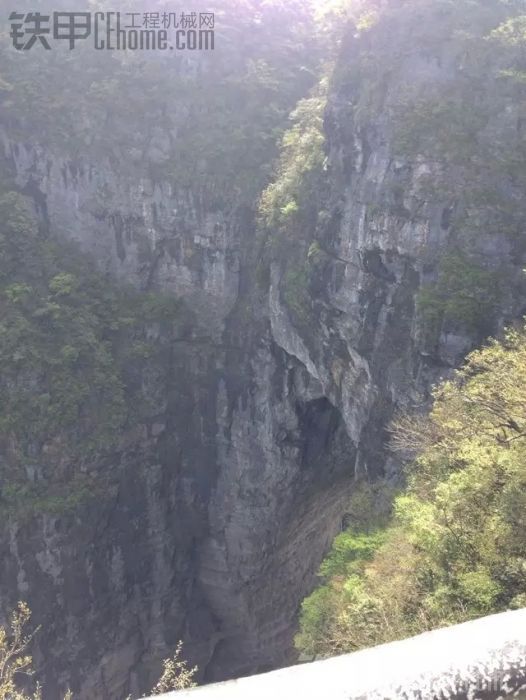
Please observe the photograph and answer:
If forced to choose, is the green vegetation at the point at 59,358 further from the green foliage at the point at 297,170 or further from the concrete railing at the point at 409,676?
the concrete railing at the point at 409,676

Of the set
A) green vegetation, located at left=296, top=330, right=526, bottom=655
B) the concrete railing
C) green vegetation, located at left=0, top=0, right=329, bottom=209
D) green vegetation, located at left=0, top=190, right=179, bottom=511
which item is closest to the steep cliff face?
green vegetation, located at left=0, top=190, right=179, bottom=511

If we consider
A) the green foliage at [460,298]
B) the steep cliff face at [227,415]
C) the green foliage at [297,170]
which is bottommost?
the steep cliff face at [227,415]

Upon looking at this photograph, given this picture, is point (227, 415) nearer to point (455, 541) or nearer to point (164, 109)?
point (164, 109)

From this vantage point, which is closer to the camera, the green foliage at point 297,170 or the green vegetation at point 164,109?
the green foliage at point 297,170

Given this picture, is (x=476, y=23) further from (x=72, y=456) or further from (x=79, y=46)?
(x=72, y=456)

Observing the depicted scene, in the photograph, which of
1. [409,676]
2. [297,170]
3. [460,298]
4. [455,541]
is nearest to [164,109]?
[297,170]

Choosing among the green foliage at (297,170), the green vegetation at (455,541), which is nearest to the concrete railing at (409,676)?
the green vegetation at (455,541)

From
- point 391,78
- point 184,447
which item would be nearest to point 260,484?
point 184,447

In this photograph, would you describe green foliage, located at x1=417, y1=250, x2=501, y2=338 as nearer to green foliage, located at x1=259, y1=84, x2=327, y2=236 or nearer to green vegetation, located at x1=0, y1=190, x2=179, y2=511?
green foliage, located at x1=259, y1=84, x2=327, y2=236
